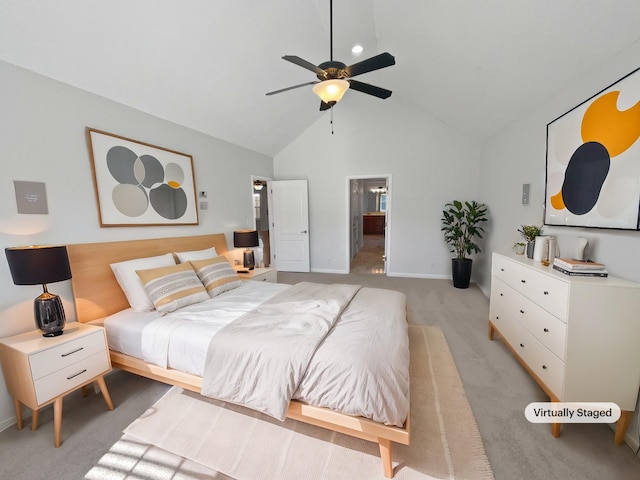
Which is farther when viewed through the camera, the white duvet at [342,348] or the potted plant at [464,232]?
the potted plant at [464,232]

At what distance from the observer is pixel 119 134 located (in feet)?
7.89

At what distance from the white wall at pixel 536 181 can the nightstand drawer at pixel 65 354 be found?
3.29 meters

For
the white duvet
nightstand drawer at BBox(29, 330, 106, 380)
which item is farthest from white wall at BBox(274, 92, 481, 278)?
nightstand drawer at BBox(29, 330, 106, 380)

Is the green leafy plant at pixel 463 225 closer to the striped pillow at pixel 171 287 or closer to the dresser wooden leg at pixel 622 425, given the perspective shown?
the dresser wooden leg at pixel 622 425

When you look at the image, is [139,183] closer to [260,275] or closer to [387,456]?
[260,275]

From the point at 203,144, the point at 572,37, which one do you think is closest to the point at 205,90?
the point at 203,144

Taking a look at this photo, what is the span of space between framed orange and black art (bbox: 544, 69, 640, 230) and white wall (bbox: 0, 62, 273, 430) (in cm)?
367

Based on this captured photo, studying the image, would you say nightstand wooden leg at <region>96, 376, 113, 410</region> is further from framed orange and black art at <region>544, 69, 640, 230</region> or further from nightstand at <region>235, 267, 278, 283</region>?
framed orange and black art at <region>544, 69, 640, 230</region>

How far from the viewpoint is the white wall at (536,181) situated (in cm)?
158

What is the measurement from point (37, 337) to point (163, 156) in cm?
196

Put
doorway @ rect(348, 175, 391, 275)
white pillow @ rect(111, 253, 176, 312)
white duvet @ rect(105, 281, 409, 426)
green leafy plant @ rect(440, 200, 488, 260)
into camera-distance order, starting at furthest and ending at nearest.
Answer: doorway @ rect(348, 175, 391, 275)
green leafy plant @ rect(440, 200, 488, 260)
white pillow @ rect(111, 253, 176, 312)
white duvet @ rect(105, 281, 409, 426)

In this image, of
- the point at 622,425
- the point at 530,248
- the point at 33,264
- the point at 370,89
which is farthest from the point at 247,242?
the point at 622,425

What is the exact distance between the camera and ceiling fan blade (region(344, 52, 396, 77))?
1805 mm

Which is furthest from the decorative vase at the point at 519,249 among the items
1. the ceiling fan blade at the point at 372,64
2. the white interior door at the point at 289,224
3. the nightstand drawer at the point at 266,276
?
the white interior door at the point at 289,224
